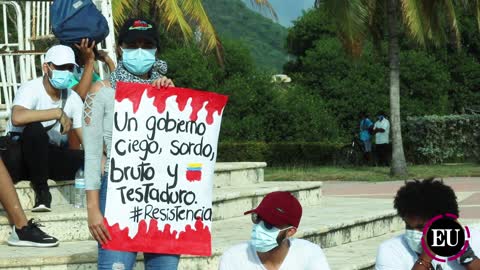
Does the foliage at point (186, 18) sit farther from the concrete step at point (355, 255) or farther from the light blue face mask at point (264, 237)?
the light blue face mask at point (264, 237)

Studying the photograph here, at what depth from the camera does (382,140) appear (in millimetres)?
30000

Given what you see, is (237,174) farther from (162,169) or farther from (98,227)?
(98,227)

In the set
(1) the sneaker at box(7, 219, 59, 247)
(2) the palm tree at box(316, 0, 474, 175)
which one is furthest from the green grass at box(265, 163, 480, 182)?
(1) the sneaker at box(7, 219, 59, 247)

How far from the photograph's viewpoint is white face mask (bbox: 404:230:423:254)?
4.52 meters

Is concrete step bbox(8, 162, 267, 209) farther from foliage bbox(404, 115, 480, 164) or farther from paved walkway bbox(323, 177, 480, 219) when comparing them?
foliage bbox(404, 115, 480, 164)

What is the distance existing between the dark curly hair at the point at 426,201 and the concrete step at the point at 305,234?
2.46 metres

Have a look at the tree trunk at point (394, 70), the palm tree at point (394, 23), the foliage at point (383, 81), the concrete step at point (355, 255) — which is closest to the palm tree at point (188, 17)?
the palm tree at point (394, 23)

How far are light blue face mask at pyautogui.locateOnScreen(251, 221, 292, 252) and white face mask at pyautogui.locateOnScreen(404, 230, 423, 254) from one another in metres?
0.58

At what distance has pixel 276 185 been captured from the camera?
33.8 ft

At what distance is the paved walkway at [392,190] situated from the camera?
48.8 feet

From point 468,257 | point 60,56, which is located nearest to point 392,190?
point 60,56

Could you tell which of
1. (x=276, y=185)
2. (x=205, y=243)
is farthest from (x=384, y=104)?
(x=205, y=243)

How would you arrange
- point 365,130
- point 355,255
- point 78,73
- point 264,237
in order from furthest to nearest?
point 365,130 < point 355,255 < point 78,73 < point 264,237

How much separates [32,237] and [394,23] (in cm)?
1843
